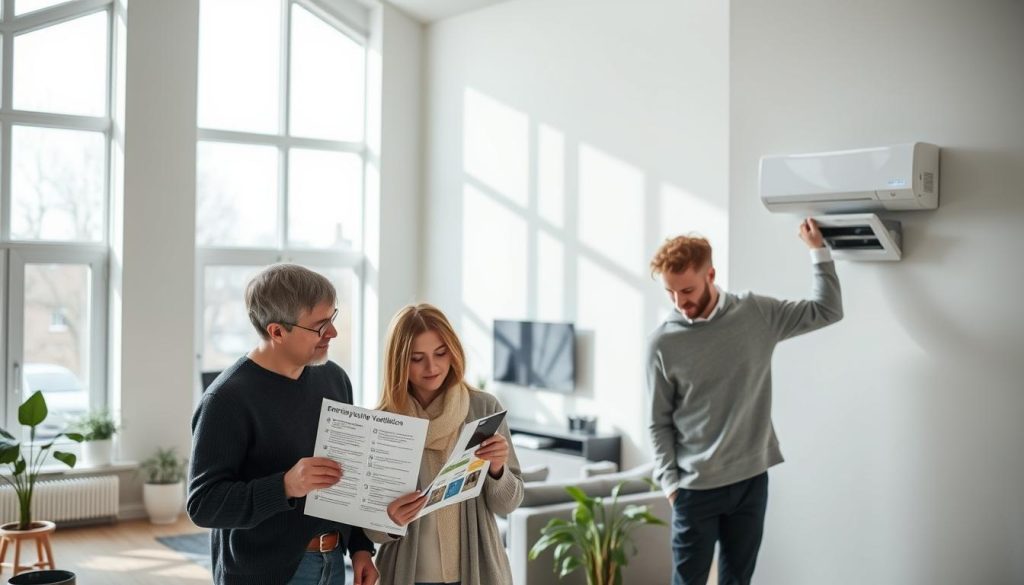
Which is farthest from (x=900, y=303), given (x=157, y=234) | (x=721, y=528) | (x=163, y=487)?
(x=157, y=234)

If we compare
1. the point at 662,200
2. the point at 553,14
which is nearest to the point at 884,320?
the point at 662,200

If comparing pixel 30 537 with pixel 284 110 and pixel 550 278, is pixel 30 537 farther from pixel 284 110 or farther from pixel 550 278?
pixel 284 110

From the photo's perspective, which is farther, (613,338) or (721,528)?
(613,338)

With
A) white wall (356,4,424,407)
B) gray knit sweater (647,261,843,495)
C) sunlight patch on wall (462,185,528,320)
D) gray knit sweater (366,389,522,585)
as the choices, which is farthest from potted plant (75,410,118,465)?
gray knit sweater (366,389,522,585)

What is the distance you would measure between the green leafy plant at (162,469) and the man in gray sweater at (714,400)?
204 inches

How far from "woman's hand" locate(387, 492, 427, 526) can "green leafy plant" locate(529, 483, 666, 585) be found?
95.0 inches

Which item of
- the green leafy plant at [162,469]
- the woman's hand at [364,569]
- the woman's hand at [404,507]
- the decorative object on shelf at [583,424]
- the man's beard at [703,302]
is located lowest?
the green leafy plant at [162,469]

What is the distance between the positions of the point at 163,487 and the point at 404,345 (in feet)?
18.8

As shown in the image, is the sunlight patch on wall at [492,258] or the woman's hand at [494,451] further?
the sunlight patch on wall at [492,258]

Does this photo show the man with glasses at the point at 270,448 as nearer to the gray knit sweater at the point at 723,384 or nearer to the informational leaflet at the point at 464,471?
the informational leaflet at the point at 464,471

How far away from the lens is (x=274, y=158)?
29.2ft

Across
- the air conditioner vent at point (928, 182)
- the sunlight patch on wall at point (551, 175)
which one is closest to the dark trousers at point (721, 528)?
the air conditioner vent at point (928, 182)

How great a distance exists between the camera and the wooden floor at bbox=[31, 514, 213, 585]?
6.07 meters

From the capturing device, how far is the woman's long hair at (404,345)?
2.46m
